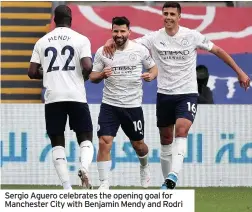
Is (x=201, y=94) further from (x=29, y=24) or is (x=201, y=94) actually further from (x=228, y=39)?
(x=29, y=24)

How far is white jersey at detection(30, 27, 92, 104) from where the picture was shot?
14.6m

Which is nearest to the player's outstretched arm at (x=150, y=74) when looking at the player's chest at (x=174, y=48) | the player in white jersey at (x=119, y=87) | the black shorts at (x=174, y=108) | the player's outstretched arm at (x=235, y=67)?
the player in white jersey at (x=119, y=87)

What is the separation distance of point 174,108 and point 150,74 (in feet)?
2.01

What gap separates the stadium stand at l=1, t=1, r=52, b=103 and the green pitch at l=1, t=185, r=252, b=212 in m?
6.49

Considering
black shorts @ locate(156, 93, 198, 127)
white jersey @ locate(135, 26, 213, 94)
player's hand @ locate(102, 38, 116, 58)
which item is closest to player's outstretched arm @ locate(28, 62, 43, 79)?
player's hand @ locate(102, 38, 116, 58)

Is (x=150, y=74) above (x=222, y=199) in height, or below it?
above

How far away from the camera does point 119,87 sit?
15859 millimetres

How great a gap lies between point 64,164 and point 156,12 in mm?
10430

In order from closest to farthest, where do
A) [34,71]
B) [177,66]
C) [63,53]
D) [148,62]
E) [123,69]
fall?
[63,53], [34,71], [177,66], [123,69], [148,62]

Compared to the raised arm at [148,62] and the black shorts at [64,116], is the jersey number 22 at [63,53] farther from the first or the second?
the raised arm at [148,62]

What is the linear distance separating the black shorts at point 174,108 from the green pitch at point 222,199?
1.05m

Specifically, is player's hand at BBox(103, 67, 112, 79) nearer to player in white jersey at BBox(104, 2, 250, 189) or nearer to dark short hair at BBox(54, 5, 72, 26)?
player in white jersey at BBox(104, 2, 250, 189)

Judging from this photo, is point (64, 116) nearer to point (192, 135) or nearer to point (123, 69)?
point (123, 69)

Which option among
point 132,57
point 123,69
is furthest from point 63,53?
point 132,57
